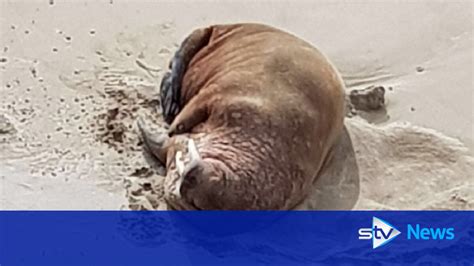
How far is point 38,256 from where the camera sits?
6.18 metres

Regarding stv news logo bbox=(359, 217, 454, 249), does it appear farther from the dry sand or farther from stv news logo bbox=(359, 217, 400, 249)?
the dry sand

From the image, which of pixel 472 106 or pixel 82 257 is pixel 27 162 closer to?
pixel 82 257

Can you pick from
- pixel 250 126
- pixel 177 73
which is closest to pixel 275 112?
pixel 250 126

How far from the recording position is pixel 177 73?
7250 millimetres

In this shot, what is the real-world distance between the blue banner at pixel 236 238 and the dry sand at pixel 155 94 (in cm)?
12

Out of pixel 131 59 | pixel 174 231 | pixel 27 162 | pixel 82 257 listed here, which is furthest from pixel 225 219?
pixel 131 59

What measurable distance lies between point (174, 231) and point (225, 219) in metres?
0.26

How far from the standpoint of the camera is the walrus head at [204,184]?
618 cm

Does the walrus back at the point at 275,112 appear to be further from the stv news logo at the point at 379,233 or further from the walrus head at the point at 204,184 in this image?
the stv news logo at the point at 379,233

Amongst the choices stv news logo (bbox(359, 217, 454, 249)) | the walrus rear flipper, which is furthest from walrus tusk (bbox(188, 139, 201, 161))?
stv news logo (bbox(359, 217, 454, 249))

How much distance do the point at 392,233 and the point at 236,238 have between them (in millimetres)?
732

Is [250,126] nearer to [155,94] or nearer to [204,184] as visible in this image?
[204,184]

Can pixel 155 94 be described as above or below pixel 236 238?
above

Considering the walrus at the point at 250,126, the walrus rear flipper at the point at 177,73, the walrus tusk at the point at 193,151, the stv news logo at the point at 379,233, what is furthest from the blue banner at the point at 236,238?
the walrus rear flipper at the point at 177,73
